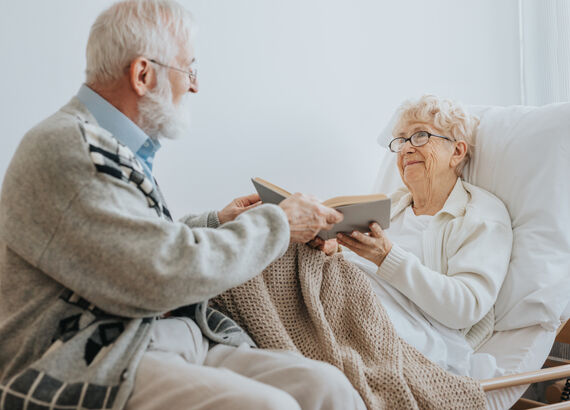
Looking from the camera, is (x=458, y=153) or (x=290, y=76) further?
(x=290, y=76)

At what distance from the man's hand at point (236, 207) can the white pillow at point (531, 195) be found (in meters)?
0.82

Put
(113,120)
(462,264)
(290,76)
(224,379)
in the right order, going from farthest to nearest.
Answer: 1. (290,76)
2. (462,264)
3. (113,120)
4. (224,379)

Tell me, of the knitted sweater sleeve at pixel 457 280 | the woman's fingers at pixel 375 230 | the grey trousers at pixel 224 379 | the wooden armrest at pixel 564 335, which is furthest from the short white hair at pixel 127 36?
the wooden armrest at pixel 564 335

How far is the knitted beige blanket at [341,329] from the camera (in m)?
1.26

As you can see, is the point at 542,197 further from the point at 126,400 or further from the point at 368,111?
the point at 126,400

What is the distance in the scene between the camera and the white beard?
48.6 inches

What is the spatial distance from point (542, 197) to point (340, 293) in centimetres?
79

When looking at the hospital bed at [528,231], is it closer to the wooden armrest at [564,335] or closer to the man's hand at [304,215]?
the wooden armrest at [564,335]

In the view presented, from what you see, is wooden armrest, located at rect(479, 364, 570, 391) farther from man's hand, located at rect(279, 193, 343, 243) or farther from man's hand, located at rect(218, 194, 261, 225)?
man's hand, located at rect(218, 194, 261, 225)

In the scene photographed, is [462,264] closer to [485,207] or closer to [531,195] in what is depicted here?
[485,207]

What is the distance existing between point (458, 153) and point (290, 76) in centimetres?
87

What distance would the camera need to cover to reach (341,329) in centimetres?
141

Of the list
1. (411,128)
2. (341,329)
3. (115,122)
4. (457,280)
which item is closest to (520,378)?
(457,280)

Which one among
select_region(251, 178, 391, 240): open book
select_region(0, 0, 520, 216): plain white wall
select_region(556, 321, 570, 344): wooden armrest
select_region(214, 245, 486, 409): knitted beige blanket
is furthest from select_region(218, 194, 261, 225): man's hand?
select_region(556, 321, 570, 344): wooden armrest
